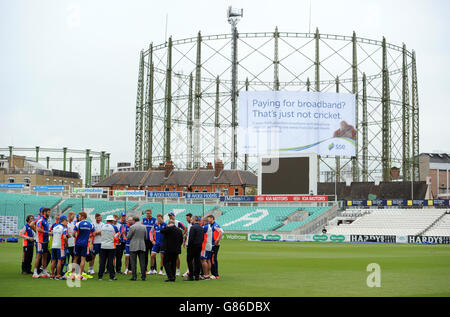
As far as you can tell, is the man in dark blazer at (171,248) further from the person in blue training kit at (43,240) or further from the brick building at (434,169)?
the brick building at (434,169)

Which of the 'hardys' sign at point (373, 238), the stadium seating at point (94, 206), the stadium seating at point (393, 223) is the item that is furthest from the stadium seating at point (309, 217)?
the stadium seating at point (94, 206)

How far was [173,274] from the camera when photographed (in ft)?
48.4

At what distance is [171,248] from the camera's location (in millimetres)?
14695

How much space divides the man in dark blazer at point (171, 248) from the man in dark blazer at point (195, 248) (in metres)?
0.31

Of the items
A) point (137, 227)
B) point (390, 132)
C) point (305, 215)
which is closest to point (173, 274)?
point (137, 227)

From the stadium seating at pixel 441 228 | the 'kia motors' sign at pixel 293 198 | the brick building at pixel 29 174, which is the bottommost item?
the stadium seating at pixel 441 228

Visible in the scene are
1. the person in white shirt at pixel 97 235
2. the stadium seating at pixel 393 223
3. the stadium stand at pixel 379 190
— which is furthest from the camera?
the stadium stand at pixel 379 190

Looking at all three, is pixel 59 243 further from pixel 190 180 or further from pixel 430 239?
pixel 190 180

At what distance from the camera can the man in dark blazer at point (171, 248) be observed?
14691mm

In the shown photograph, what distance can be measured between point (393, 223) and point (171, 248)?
38793 millimetres

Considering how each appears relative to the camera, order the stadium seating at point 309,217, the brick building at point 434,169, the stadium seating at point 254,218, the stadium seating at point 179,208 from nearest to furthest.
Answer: the stadium seating at point 309,217 → the stadium seating at point 254,218 → the stadium seating at point 179,208 → the brick building at point 434,169

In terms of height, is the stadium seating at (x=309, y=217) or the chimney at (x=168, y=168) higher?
the chimney at (x=168, y=168)

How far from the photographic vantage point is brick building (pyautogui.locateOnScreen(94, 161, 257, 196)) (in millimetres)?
68750

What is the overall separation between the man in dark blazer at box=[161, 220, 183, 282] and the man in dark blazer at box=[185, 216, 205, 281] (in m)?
0.31
